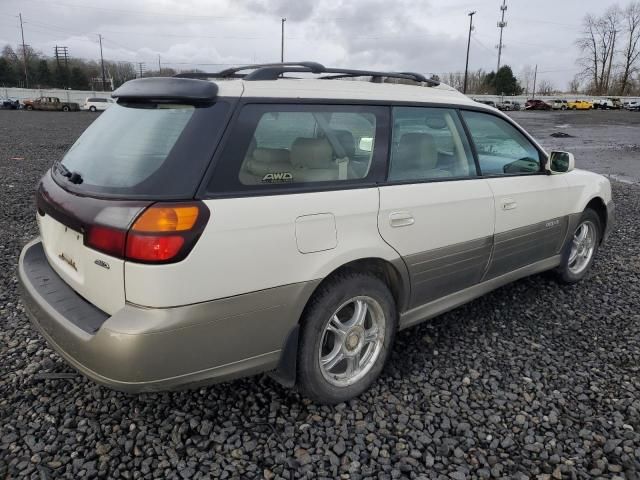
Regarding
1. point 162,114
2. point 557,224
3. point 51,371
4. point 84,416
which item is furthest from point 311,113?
point 557,224

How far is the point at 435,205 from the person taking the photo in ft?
9.57

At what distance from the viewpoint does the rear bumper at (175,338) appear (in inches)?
79.0

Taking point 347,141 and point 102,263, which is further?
point 347,141

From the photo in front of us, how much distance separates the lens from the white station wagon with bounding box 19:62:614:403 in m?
2.03

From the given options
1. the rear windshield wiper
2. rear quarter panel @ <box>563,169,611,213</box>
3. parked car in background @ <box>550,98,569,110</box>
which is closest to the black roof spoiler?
the rear windshield wiper

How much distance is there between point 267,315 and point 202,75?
1.50 meters

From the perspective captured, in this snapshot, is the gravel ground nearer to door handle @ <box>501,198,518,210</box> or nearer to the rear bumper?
the rear bumper

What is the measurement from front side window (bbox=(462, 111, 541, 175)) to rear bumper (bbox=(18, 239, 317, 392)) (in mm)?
1756

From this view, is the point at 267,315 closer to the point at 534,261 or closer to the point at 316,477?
the point at 316,477

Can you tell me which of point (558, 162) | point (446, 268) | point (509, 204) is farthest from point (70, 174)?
point (558, 162)

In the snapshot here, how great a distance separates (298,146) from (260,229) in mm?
554

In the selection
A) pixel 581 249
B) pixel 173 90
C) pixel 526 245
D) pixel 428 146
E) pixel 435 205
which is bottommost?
pixel 581 249

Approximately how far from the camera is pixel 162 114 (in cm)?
232

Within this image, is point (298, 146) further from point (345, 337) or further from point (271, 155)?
point (345, 337)
